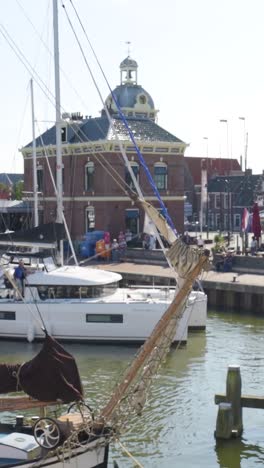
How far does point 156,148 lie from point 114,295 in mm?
25681

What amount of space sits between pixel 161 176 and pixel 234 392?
1516 inches

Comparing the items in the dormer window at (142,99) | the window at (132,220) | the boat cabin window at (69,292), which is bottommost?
the boat cabin window at (69,292)

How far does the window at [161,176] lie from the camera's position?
55.7 metres

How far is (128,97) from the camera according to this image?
6525cm

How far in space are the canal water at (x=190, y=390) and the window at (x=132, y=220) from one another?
19.4 m

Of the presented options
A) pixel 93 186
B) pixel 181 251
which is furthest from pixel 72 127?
pixel 181 251

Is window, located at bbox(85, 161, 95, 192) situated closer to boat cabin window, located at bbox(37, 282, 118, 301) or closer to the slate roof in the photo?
the slate roof

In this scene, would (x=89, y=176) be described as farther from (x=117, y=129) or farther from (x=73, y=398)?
(x=73, y=398)

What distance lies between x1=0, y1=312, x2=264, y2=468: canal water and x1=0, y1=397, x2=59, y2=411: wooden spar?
3527mm

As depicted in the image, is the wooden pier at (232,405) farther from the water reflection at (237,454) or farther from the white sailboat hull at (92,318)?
the white sailboat hull at (92,318)

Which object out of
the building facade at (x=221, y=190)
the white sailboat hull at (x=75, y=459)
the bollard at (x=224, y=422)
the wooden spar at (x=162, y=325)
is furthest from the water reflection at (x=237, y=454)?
the building facade at (x=221, y=190)

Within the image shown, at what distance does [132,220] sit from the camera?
54906mm

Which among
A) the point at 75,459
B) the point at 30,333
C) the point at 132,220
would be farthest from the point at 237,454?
the point at 132,220

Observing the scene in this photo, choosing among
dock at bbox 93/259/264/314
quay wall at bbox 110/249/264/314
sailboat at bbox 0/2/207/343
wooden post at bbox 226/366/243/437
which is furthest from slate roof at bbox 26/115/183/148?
wooden post at bbox 226/366/243/437
